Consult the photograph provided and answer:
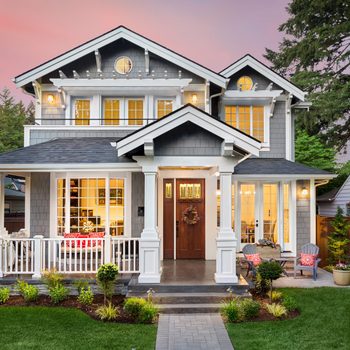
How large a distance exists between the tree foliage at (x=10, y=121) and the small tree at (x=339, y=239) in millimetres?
28591

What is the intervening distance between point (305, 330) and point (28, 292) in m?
5.72

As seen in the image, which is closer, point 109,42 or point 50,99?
point 109,42

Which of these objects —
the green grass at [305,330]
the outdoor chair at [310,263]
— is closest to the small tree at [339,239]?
the outdoor chair at [310,263]

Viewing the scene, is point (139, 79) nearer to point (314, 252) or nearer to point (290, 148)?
point (290, 148)

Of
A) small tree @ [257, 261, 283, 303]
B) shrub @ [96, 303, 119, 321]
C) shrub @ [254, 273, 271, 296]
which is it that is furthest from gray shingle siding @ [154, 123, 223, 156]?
shrub @ [96, 303, 119, 321]

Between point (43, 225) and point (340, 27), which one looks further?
point (340, 27)

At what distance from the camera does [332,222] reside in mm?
11516

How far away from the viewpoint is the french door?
1218cm

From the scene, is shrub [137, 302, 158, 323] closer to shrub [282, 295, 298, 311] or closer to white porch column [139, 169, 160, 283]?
white porch column [139, 169, 160, 283]

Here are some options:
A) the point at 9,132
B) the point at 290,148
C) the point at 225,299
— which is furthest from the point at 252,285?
→ the point at 9,132

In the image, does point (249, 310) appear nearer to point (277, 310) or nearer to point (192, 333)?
point (277, 310)

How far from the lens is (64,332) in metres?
6.45

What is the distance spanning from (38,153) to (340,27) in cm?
2107

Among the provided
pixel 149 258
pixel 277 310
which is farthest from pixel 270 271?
pixel 149 258
